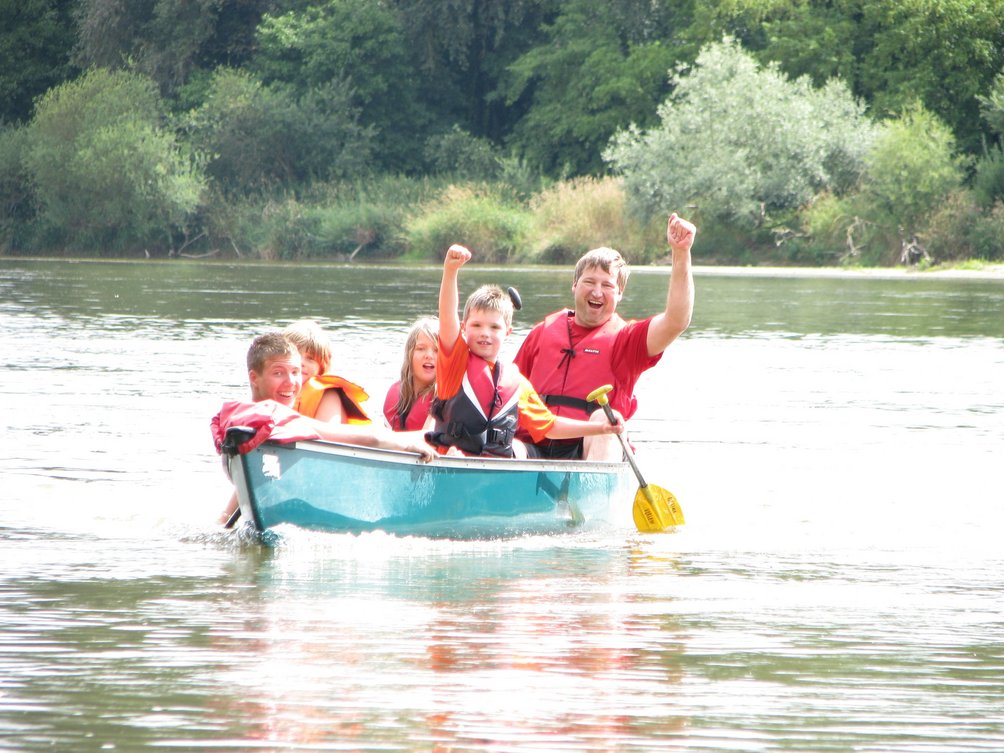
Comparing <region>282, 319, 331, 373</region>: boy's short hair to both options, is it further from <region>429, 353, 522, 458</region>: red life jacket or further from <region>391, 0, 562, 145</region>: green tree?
<region>391, 0, 562, 145</region>: green tree

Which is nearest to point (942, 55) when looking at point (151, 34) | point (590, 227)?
point (590, 227)

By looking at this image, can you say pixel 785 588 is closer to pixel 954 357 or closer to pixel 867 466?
pixel 867 466

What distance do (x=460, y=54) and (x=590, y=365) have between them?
46206 mm

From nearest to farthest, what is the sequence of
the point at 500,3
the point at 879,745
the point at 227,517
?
1. the point at 879,745
2. the point at 227,517
3. the point at 500,3

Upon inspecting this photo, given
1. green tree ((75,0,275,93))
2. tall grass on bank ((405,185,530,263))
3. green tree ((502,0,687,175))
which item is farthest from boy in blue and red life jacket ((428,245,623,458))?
green tree ((75,0,275,93))

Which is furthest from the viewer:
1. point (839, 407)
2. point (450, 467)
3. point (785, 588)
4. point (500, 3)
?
point (500, 3)

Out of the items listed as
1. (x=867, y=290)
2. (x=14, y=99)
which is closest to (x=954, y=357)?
(x=867, y=290)

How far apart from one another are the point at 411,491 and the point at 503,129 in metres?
49.9

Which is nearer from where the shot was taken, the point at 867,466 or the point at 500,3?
the point at 867,466

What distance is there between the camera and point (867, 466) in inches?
396

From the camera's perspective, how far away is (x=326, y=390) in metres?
7.28

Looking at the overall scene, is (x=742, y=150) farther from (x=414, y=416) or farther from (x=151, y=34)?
(x=414, y=416)

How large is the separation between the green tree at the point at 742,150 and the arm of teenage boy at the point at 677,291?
30399 millimetres

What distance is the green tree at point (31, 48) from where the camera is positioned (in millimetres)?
54906
